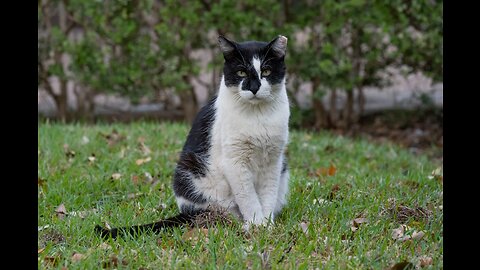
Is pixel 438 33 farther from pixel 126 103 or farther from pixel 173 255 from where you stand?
pixel 173 255

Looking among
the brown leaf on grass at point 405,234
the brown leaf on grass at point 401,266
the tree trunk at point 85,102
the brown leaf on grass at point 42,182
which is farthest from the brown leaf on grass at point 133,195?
the tree trunk at point 85,102

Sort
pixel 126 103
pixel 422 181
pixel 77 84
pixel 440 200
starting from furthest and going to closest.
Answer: pixel 126 103
pixel 77 84
pixel 422 181
pixel 440 200

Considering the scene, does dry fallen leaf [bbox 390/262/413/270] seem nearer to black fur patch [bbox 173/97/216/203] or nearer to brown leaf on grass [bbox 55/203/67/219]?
black fur patch [bbox 173/97/216/203]

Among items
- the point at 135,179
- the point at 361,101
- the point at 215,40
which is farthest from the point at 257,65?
the point at 361,101

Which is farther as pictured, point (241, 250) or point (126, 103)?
point (126, 103)

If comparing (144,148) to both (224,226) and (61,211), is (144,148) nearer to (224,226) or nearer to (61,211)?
(61,211)

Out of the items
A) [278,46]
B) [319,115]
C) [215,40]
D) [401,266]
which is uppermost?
[278,46]

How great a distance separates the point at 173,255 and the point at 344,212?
124cm

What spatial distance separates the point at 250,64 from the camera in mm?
3766

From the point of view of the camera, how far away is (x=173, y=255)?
325 centimetres

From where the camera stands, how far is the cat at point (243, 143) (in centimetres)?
379

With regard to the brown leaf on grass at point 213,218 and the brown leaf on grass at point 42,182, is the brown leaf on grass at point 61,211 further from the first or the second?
the brown leaf on grass at point 213,218

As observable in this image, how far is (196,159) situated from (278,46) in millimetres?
851
